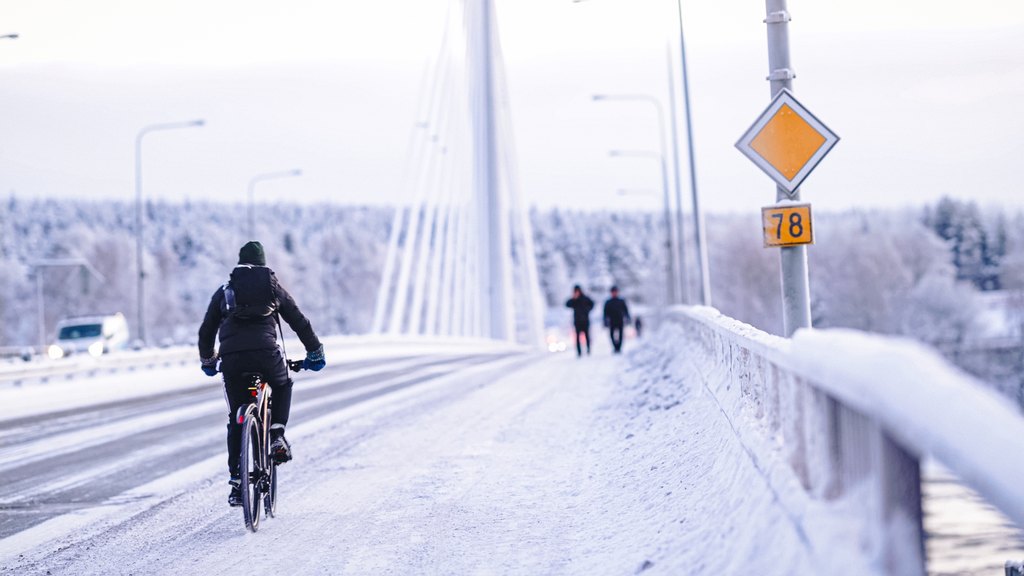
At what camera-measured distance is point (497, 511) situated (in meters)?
7.88

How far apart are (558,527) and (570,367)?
687 inches

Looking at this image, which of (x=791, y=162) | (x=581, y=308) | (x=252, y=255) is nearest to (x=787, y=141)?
(x=791, y=162)

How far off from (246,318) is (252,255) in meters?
0.41

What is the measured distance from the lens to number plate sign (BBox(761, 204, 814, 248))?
8859mm

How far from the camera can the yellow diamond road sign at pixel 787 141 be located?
28.8 feet

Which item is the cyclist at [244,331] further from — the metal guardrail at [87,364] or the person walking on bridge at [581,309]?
the person walking on bridge at [581,309]

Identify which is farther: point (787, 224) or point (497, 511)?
point (787, 224)

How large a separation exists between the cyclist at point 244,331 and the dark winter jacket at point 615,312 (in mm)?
20528

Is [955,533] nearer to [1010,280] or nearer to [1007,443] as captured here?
[1007,443]

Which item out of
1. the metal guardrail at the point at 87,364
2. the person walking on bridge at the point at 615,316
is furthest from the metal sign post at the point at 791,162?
the person walking on bridge at the point at 615,316

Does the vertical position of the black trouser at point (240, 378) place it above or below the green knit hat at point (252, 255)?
below

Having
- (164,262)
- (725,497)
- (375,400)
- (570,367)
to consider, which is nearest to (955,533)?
(725,497)

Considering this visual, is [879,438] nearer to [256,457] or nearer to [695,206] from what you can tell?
[256,457]

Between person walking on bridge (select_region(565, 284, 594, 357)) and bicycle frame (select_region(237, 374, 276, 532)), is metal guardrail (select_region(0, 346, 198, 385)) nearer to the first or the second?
person walking on bridge (select_region(565, 284, 594, 357))
